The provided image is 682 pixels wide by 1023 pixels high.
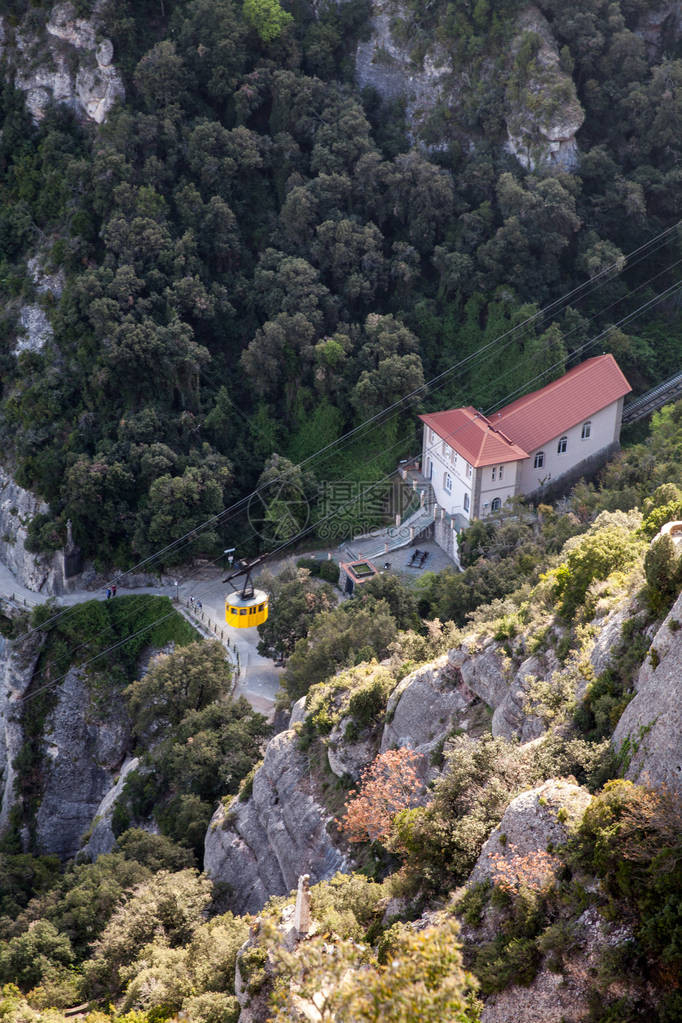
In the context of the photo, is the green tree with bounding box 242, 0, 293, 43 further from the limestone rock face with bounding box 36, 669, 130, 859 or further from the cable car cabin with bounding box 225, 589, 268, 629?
the cable car cabin with bounding box 225, 589, 268, 629

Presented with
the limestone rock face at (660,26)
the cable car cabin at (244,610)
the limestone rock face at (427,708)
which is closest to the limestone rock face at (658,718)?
the limestone rock face at (427,708)

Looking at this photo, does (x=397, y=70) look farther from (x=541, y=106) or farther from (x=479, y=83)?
(x=541, y=106)

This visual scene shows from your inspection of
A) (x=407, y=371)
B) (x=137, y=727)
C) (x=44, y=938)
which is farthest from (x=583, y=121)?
(x=44, y=938)

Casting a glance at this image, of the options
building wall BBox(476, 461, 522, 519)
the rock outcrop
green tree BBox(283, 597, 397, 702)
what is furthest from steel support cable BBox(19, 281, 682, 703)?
the rock outcrop

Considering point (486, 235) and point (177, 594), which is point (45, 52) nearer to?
point (486, 235)

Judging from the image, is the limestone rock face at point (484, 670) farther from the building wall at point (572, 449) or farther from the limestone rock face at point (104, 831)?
the building wall at point (572, 449)

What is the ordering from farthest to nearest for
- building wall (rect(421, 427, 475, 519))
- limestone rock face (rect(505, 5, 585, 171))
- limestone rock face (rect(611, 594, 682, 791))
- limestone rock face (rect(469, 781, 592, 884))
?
limestone rock face (rect(505, 5, 585, 171))
building wall (rect(421, 427, 475, 519))
limestone rock face (rect(469, 781, 592, 884))
limestone rock face (rect(611, 594, 682, 791))

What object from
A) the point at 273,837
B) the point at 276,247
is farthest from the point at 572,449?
the point at 273,837
